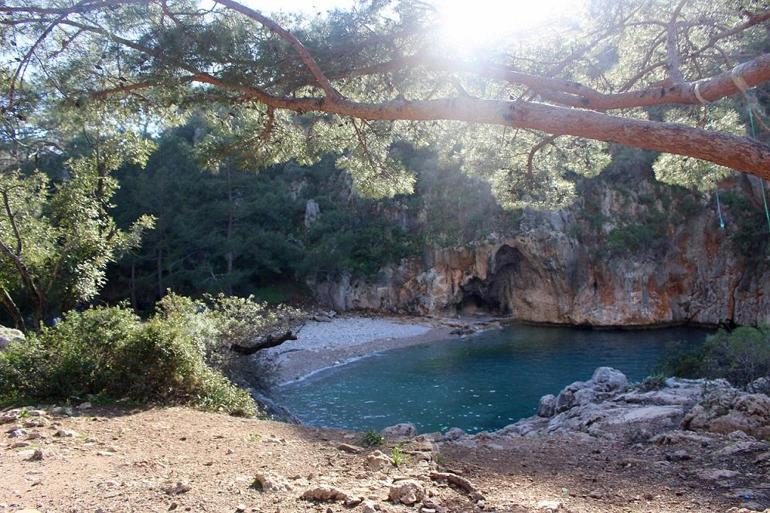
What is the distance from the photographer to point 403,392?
14.8 meters

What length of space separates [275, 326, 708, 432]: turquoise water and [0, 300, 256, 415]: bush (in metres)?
5.59

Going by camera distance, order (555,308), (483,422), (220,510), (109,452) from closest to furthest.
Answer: (220,510) < (109,452) < (483,422) < (555,308)

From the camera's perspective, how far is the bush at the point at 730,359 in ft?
29.6

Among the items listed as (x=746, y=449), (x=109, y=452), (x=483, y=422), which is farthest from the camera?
(x=483, y=422)

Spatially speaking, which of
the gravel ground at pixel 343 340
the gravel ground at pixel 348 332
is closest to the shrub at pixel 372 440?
the gravel ground at pixel 343 340

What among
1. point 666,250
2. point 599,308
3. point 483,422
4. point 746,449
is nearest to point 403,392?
point 483,422

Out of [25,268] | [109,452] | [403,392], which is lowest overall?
[403,392]

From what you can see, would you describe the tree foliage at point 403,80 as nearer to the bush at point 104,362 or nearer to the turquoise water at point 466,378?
the bush at point 104,362

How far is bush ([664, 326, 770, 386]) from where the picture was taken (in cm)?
901

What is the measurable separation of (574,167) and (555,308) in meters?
21.1

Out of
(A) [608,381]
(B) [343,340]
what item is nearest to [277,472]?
(A) [608,381]

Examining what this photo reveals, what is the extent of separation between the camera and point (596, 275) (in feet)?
84.9

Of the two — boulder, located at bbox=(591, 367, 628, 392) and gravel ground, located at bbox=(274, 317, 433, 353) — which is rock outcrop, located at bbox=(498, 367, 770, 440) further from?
gravel ground, located at bbox=(274, 317, 433, 353)

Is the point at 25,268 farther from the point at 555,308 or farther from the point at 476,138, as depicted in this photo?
the point at 555,308
